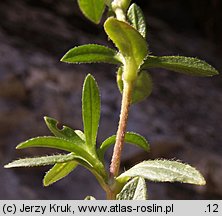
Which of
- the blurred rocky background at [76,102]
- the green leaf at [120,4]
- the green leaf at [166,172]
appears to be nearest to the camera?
→ the green leaf at [166,172]

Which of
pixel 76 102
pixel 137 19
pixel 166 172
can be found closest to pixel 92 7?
pixel 137 19

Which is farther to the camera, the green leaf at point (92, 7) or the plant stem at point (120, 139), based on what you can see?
the green leaf at point (92, 7)

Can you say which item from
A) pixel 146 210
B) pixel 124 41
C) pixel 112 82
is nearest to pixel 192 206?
pixel 146 210

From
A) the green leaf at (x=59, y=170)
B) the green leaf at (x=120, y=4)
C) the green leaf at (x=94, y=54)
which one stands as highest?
the green leaf at (x=120, y=4)

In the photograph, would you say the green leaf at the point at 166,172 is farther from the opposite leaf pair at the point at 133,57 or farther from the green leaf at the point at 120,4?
the green leaf at the point at 120,4

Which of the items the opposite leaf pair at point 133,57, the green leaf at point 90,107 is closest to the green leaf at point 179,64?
the opposite leaf pair at point 133,57

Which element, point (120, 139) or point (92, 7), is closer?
point (120, 139)

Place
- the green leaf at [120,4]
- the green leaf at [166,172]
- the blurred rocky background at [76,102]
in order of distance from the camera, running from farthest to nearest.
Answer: the blurred rocky background at [76,102] < the green leaf at [120,4] < the green leaf at [166,172]

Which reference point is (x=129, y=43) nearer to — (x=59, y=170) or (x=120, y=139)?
(x=120, y=139)
